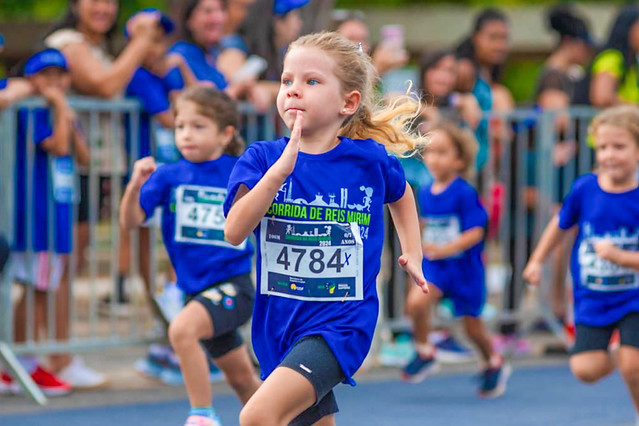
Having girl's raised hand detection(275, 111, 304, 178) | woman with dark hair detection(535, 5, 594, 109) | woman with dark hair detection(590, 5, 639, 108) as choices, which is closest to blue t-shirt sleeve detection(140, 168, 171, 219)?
girl's raised hand detection(275, 111, 304, 178)

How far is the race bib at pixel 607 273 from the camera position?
6.55 metres

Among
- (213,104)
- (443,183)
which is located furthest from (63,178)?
(443,183)

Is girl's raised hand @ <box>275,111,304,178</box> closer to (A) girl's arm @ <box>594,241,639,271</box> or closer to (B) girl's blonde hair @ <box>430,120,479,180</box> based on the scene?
(A) girl's arm @ <box>594,241,639,271</box>

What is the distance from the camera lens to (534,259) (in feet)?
22.1

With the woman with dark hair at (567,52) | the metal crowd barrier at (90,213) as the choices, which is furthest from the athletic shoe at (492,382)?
the woman with dark hair at (567,52)

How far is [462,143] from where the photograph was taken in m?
8.44

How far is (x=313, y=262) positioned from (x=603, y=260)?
2.25 meters

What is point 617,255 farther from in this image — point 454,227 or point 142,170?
point 142,170

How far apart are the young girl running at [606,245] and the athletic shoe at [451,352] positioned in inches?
116

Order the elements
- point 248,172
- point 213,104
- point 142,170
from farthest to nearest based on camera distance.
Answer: point 213,104
point 142,170
point 248,172

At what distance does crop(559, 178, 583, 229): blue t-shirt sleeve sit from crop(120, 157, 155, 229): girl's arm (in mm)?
2134

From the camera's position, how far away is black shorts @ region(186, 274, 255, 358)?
20.6ft

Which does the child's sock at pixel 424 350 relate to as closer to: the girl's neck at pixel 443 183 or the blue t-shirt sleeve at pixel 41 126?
the girl's neck at pixel 443 183

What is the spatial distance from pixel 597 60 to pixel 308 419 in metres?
5.90
